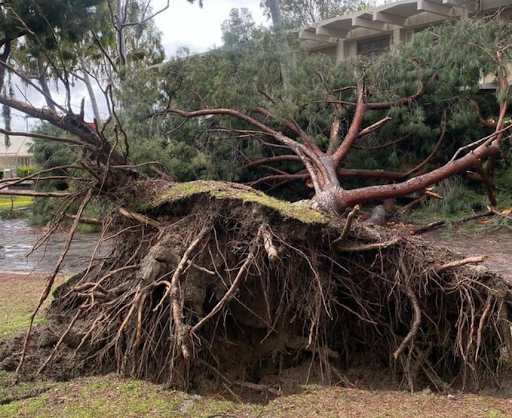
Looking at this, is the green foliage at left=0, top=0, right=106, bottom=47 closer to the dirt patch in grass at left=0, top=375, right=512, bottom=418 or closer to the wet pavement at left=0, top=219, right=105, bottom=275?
the wet pavement at left=0, top=219, right=105, bottom=275

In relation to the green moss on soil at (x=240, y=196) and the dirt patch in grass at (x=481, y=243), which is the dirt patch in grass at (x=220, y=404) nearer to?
the green moss on soil at (x=240, y=196)

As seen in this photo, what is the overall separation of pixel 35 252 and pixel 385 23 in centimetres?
1297

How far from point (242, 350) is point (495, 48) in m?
8.25

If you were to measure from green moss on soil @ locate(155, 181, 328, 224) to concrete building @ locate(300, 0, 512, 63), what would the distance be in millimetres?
11069

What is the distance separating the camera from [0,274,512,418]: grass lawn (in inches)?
166

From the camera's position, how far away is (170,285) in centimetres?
481

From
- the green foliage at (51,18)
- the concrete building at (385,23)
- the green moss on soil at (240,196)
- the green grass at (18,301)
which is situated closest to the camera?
the green moss on soil at (240,196)

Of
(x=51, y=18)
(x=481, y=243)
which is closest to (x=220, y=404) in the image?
(x=481, y=243)

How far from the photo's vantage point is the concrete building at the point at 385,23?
16.9m

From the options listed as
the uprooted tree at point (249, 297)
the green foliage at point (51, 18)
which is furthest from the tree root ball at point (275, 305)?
the green foliage at point (51, 18)

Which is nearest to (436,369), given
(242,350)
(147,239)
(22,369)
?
(242,350)

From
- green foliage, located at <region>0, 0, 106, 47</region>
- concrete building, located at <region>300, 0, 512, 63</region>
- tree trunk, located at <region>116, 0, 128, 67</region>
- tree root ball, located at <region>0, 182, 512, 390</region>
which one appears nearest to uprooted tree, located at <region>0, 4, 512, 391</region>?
tree root ball, located at <region>0, 182, 512, 390</region>

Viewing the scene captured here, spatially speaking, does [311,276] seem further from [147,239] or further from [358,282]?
[147,239]

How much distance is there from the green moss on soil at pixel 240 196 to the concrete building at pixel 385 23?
1107 cm
